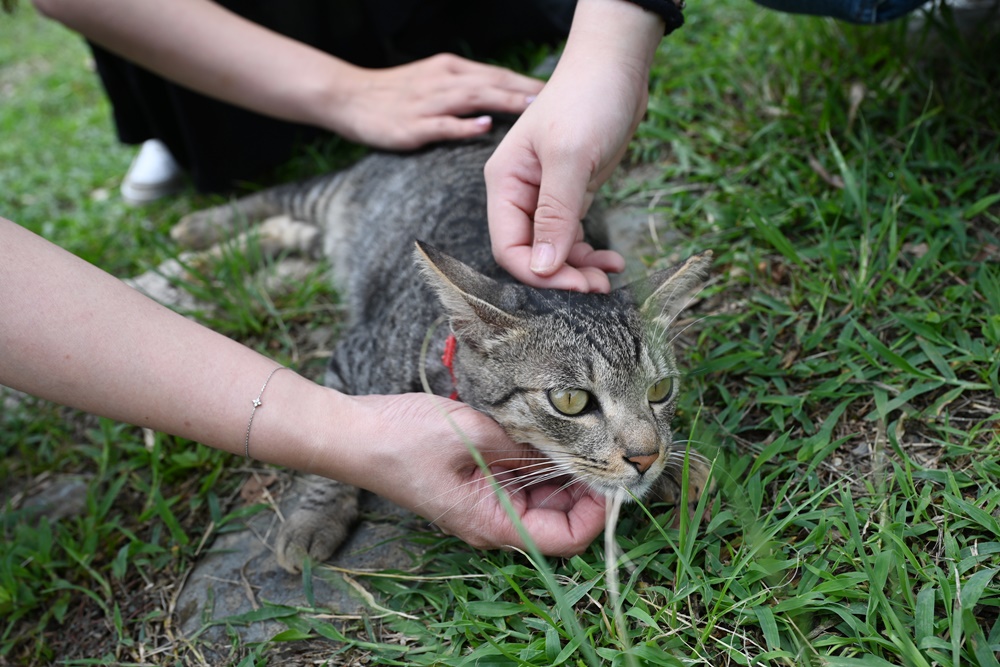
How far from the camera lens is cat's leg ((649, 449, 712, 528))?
1870mm

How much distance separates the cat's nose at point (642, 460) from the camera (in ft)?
5.62

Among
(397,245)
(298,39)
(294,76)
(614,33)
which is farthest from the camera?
(298,39)

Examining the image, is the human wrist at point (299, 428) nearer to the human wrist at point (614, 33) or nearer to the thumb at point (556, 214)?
→ the thumb at point (556, 214)

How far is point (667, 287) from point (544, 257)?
13.0 inches

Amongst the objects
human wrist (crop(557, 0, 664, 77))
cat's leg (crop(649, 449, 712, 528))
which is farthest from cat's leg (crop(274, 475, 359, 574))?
human wrist (crop(557, 0, 664, 77))

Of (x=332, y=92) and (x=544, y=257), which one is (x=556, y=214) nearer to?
(x=544, y=257)

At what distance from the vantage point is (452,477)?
1.76 meters

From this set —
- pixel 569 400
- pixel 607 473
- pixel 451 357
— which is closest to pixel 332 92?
pixel 451 357

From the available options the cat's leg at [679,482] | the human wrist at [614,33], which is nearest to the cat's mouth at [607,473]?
the cat's leg at [679,482]

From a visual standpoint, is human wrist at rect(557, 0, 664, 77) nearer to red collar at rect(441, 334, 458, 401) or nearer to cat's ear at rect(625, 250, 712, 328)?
cat's ear at rect(625, 250, 712, 328)

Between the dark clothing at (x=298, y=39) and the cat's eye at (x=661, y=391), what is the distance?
239cm

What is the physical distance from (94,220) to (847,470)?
3.65 meters

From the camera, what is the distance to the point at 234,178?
376cm

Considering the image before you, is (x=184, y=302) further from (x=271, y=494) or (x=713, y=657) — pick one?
(x=713, y=657)
